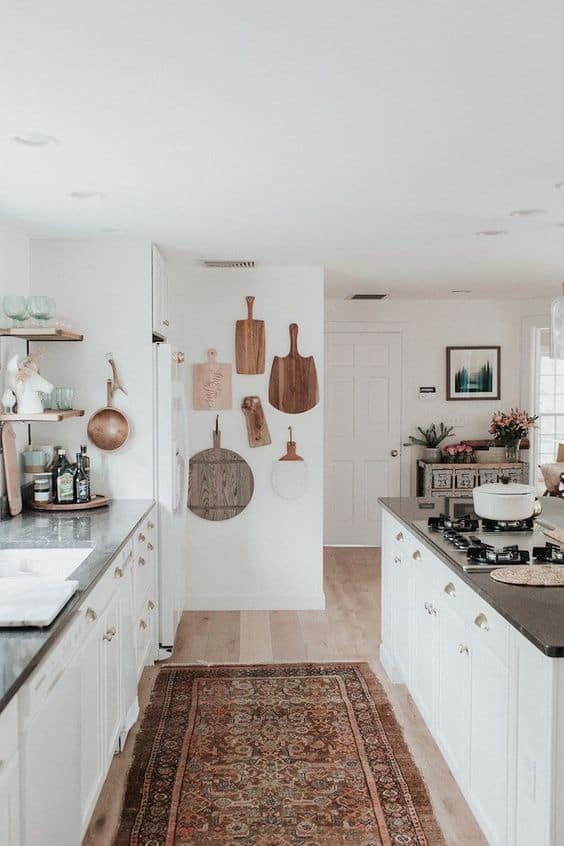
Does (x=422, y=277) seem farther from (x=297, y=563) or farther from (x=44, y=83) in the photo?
(x=44, y=83)

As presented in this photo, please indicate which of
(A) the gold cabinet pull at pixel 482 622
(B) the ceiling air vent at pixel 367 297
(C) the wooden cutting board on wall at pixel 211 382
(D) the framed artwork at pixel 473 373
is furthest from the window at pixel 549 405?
(A) the gold cabinet pull at pixel 482 622

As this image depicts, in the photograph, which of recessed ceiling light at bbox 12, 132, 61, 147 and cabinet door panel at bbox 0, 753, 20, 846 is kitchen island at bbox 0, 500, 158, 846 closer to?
cabinet door panel at bbox 0, 753, 20, 846

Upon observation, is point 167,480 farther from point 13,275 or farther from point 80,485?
point 13,275

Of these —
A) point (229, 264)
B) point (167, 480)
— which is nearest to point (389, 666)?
point (167, 480)

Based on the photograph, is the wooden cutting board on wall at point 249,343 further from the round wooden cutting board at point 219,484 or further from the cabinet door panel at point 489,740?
the cabinet door panel at point 489,740

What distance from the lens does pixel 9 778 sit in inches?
66.3

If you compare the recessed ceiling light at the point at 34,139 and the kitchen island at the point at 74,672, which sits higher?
the recessed ceiling light at the point at 34,139

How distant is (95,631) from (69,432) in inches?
77.7

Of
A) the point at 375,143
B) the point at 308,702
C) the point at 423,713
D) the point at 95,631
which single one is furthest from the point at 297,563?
the point at 375,143

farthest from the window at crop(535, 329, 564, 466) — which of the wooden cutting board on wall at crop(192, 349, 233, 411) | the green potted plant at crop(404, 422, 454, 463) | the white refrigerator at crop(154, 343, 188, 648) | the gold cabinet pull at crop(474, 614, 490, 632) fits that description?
the gold cabinet pull at crop(474, 614, 490, 632)

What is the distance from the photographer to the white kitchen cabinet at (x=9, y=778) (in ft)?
5.35

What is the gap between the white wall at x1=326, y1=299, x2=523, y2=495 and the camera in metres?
7.31

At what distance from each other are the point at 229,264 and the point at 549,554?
307 cm

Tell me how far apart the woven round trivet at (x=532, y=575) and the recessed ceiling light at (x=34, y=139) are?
2030 mm
